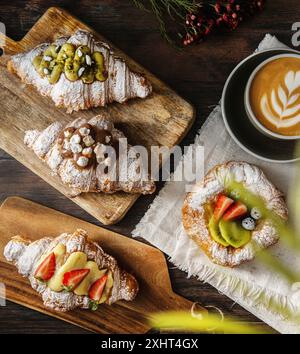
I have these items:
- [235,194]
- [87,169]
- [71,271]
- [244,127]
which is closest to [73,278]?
[71,271]

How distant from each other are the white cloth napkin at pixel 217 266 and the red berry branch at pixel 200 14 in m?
0.14

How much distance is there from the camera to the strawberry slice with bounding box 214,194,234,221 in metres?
1.88

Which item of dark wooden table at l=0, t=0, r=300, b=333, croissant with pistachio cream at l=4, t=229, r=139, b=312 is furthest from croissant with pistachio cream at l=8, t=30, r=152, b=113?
croissant with pistachio cream at l=4, t=229, r=139, b=312

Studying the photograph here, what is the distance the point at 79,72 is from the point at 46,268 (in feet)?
2.34

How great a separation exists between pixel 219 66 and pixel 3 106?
2.76 ft

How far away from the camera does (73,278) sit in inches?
73.2

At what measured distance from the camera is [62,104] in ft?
6.19

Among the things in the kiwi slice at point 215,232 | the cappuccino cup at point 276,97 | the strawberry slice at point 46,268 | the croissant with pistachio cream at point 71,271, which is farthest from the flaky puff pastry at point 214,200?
the strawberry slice at point 46,268

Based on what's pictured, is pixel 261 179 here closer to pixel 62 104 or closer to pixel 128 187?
pixel 128 187

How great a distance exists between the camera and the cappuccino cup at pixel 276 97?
178 cm

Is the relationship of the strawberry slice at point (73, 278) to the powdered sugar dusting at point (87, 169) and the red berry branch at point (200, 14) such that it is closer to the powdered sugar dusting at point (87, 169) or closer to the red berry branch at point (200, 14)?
the powdered sugar dusting at point (87, 169)

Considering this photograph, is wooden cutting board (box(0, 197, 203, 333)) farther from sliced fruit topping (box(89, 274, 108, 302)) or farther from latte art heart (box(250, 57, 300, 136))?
latte art heart (box(250, 57, 300, 136))

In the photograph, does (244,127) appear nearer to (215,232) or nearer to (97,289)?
(215,232)

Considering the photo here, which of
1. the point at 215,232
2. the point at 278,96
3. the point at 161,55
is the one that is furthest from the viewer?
the point at 161,55
